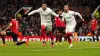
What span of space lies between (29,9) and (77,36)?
31.0 feet

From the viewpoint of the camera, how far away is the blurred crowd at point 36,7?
47.9 m

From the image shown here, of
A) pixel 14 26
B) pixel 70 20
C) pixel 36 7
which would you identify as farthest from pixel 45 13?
pixel 36 7

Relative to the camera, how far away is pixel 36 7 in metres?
52.6

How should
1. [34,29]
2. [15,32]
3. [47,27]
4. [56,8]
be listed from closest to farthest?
[47,27] < [15,32] < [34,29] < [56,8]

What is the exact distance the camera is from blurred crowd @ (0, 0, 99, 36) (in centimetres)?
4788

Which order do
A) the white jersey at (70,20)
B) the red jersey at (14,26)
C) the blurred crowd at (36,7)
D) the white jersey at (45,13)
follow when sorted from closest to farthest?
the white jersey at (70,20)
the white jersey at (45,13)
the red jersey at (14,26)
the blurred crowd at (36,7)

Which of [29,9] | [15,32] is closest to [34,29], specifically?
[29,9]

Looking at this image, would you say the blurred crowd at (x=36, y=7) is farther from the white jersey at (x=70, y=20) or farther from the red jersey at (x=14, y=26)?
the white jersey at (x=70, y=20)

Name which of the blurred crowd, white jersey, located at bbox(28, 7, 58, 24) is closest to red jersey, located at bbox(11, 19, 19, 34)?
white jersey, located at bbox(28, 7, 58, 24)

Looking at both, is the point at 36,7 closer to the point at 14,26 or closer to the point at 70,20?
the point at 14,26

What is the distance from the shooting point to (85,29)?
4747cm

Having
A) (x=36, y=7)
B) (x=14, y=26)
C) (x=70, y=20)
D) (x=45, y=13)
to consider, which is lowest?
(x=36, y=7)

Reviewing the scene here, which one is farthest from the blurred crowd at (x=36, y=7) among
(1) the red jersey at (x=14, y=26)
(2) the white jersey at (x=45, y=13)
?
(2) the white jersey at (x=45, y=13)

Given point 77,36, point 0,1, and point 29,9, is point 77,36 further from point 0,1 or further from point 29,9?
point 0,1
